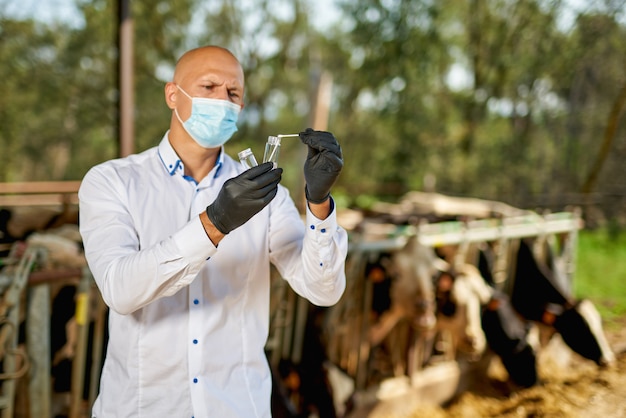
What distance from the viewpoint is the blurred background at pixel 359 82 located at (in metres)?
12.7

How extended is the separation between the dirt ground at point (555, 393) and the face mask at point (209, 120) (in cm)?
171

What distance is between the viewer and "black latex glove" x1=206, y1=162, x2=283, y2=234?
3.35 feet

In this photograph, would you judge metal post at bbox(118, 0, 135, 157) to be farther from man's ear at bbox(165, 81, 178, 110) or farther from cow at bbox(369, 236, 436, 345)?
man's ear at bbox(165, 81, 178, 110)

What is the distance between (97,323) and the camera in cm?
263

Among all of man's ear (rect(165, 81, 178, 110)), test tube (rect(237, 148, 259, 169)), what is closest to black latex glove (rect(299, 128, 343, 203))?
test tube (rect(237, 148, 259, 169))

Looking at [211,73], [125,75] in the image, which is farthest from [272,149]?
[125,75]

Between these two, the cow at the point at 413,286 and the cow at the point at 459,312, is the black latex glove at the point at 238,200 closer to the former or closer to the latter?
the cow at the point at 413,286

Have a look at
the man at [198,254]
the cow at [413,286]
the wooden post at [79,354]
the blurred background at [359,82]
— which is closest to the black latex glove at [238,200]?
the man at [198,254]

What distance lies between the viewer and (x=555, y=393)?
299cm

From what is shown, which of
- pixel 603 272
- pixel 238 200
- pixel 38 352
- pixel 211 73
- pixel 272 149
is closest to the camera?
pixel 238 200

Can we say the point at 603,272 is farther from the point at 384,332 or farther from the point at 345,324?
the point at 345,324

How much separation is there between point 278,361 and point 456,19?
1359 cm

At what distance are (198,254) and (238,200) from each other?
135 millimetres

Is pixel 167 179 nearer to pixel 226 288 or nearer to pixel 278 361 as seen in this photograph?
pixel 226 288
